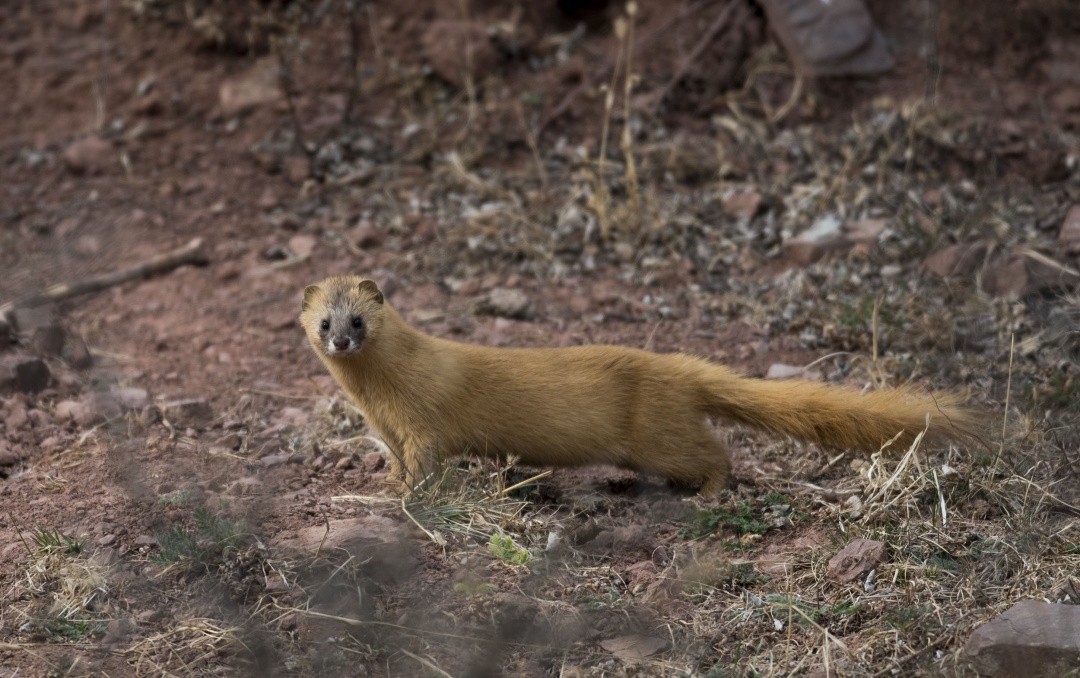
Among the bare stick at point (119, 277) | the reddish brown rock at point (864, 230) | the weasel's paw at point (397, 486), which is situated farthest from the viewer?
the reddish brown rock at point (864, 230)

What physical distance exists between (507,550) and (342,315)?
111cm

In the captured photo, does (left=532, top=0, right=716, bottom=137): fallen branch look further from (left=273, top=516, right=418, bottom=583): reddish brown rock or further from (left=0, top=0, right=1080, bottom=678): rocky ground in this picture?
(left=273, top=516, right=418, bottom=583): reddish brown rock

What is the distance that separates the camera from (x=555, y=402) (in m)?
3.89

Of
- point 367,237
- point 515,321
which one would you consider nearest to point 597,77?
point 367,237

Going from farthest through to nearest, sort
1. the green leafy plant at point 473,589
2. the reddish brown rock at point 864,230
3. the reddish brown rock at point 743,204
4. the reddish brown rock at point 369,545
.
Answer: the reddish brown rock at point 743,204
the reddish brown rock at point 864,230
the reddish brown rock at point 369,545
the green leafy plant at point 473,589

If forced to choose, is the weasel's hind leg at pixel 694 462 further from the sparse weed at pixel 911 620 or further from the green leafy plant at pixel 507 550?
the sparse weed at pixel 911 620

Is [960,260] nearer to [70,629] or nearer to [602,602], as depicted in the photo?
[602,602]

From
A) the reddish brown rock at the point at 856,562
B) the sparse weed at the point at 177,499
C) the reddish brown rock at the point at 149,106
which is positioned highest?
the reddish brown rock at the point at 149,106

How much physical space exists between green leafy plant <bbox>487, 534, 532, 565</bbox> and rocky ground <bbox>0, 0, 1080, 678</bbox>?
0.01 m

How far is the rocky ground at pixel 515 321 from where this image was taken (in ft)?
10.4

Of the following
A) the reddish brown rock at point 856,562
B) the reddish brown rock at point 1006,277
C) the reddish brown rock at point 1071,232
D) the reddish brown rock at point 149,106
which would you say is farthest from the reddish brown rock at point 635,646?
the reddish brown rock at point 149,106

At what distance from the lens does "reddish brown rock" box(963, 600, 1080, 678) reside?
2.70 meters

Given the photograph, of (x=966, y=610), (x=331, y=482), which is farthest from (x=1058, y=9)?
(x=331, y=482)

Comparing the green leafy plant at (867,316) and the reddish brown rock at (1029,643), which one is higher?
the green leafy plant at (867,316)
